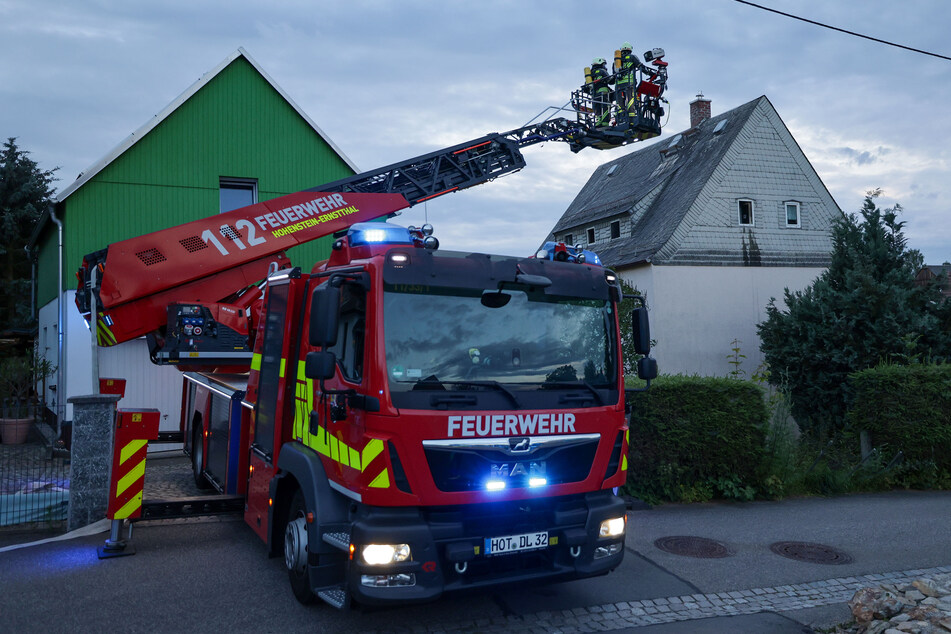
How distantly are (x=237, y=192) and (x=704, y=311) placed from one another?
12.2 meters

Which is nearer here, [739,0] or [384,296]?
[384,296]

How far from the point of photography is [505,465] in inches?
185

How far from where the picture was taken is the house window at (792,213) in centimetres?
2134

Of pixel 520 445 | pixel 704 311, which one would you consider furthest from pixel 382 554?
pixel 704 311

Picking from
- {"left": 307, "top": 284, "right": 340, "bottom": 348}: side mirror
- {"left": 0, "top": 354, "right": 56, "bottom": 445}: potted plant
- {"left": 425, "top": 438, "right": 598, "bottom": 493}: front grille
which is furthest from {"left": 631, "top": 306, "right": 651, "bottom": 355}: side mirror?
{"left": 0, "top": 354, "right": 56, "bottom": 445}: potted plant

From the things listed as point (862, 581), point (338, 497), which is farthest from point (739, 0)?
point (338, 497)

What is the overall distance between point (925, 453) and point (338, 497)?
9.04 meters

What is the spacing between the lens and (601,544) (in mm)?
5039

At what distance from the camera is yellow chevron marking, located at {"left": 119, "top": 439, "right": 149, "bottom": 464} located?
661 centimetres

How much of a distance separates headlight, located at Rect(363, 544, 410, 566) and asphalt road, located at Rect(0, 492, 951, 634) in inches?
32.2

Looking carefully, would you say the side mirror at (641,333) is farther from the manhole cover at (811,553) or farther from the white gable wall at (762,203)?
the white gable wall at (762,203)

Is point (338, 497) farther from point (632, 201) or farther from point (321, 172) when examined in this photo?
point (632, 201)

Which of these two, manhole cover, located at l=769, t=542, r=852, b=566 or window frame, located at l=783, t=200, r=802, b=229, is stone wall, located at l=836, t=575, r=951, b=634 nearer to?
manhole cover, located at l=769, t=542, r=852, b=566

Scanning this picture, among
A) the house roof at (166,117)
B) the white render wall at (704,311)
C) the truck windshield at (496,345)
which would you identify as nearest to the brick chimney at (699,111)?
the white render wall at (704,311)
